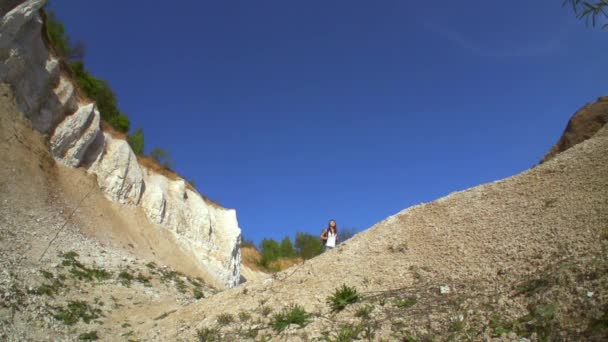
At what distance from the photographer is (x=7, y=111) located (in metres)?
16.6

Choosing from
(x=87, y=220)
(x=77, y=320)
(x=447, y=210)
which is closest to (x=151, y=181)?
(x=87, y=220)

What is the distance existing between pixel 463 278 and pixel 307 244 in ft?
128

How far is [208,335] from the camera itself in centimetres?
852

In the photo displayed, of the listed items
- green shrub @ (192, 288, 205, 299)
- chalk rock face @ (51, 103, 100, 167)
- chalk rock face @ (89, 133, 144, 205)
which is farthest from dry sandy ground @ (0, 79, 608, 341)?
chalk rock face @ (89, 133, 144, 205)

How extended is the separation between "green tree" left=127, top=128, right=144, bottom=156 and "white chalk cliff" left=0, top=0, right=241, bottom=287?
188 inches

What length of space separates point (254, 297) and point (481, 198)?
6.46 meters

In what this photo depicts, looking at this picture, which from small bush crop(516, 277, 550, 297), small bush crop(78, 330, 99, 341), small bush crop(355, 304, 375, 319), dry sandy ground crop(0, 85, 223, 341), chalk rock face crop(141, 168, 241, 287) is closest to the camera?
small bush crop(516, 277, 550, 297)

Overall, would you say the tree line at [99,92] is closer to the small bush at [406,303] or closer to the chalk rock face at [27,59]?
the chalk rock face at [27,59]

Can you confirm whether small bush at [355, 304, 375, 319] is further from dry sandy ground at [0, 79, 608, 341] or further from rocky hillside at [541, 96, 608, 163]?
rocky hillside at [541, 96, 608, 163]

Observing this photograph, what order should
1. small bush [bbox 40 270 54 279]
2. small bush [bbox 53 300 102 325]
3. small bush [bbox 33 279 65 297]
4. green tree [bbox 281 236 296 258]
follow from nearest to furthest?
1. small bush [bbox 53 300 102 325]
2. small bush [bbox 33 279 65 297]
3. small bush [bbox 40 270 54 279]
4. green tree [bbox 281 236 296 258]

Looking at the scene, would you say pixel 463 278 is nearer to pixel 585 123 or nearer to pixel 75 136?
pixel 585 123

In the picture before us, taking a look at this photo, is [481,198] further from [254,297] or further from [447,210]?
[254,297]

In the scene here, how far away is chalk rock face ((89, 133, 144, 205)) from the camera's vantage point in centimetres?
2112

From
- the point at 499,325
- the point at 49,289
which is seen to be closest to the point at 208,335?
the point at 499,325
